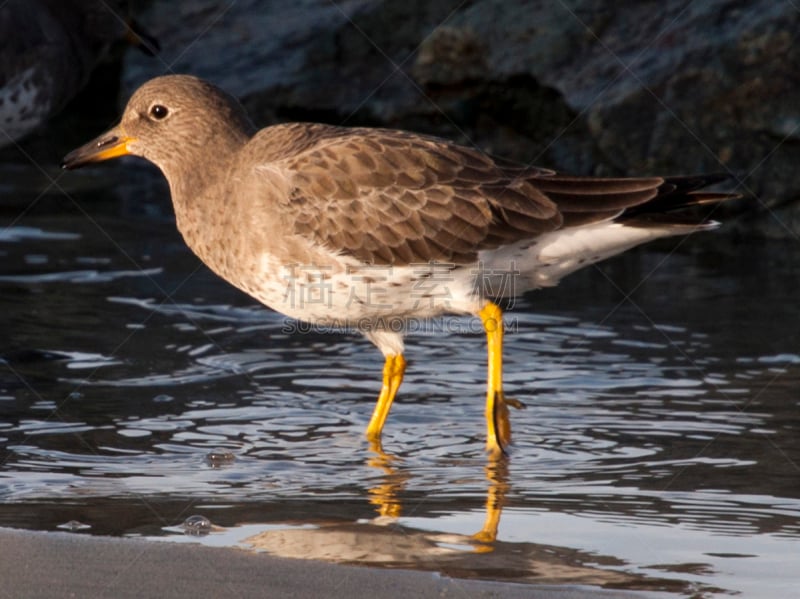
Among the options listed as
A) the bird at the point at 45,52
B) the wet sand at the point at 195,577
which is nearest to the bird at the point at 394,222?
the wet sand at the point at 195,577

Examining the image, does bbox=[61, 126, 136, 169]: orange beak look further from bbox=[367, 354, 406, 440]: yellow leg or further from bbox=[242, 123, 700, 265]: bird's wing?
bbox=[367, 354, 406, 440]: yellow leg

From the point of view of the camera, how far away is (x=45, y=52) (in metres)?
10.4

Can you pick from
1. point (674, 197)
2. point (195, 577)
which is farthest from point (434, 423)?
point (195, 577)

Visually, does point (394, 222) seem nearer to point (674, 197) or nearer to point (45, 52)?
point (674, 197)

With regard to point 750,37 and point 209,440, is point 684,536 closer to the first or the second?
point 209,440

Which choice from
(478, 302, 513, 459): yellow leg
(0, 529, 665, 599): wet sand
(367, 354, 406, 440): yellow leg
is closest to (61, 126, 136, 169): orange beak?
(367, 354, 406, 440): yellow leg

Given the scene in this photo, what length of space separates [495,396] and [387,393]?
585 mm

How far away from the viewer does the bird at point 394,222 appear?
654 centimetres

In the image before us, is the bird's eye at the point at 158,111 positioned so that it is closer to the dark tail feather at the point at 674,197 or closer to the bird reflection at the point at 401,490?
the bird reflection at the point at 401,490

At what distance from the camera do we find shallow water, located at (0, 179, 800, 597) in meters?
5.05

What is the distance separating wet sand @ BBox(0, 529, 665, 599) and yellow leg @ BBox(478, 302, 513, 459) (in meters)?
1.86

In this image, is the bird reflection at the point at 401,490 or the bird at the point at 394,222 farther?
the bird at the point at 394,222

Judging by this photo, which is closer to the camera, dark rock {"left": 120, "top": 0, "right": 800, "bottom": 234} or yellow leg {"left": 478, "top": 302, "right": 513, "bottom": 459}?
yellow leg {"left": 478, "top": 302, "right": 513, "bottom": 459}

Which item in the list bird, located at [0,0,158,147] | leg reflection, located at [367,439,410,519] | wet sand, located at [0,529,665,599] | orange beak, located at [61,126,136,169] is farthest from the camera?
bird, located at [0,0,158,147]
